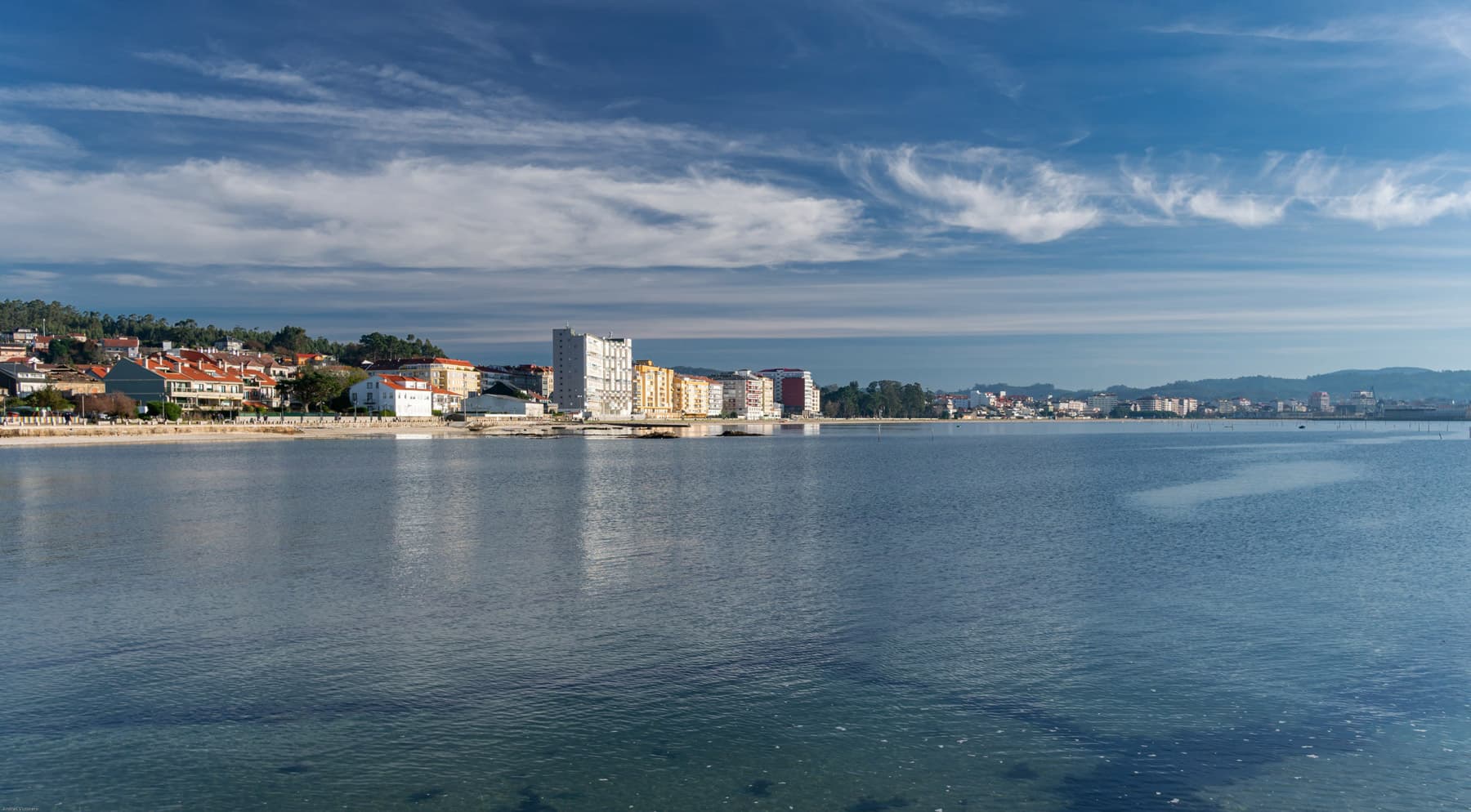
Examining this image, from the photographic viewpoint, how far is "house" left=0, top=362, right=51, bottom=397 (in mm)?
93688

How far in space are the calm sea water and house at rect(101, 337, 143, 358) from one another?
126 m

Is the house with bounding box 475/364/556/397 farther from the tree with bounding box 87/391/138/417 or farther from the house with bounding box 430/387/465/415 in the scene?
the tree with bounding box 87/391/138/417

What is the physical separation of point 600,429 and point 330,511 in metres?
88.0

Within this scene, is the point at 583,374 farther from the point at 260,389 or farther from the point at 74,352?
the point at 74,352

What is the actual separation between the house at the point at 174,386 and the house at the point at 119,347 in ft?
129

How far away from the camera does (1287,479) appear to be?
43500mm

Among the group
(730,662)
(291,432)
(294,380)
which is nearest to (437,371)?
(294,380)

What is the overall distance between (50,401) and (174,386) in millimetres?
11269

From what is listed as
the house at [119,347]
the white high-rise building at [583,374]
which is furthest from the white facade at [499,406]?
the house at [119,347]

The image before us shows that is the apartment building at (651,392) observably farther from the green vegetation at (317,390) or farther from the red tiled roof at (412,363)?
the green vegetation at (317,390)

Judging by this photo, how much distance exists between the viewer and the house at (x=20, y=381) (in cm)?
9369

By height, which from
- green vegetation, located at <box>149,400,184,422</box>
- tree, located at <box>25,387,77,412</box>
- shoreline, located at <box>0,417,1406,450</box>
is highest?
tree, located at <box>25,387,77,412</box>

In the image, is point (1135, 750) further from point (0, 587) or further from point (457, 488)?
point (457, 488)

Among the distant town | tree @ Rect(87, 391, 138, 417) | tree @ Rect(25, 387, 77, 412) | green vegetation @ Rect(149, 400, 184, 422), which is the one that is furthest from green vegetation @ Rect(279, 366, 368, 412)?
tree @ Rect(25, 387, 77, 412)
